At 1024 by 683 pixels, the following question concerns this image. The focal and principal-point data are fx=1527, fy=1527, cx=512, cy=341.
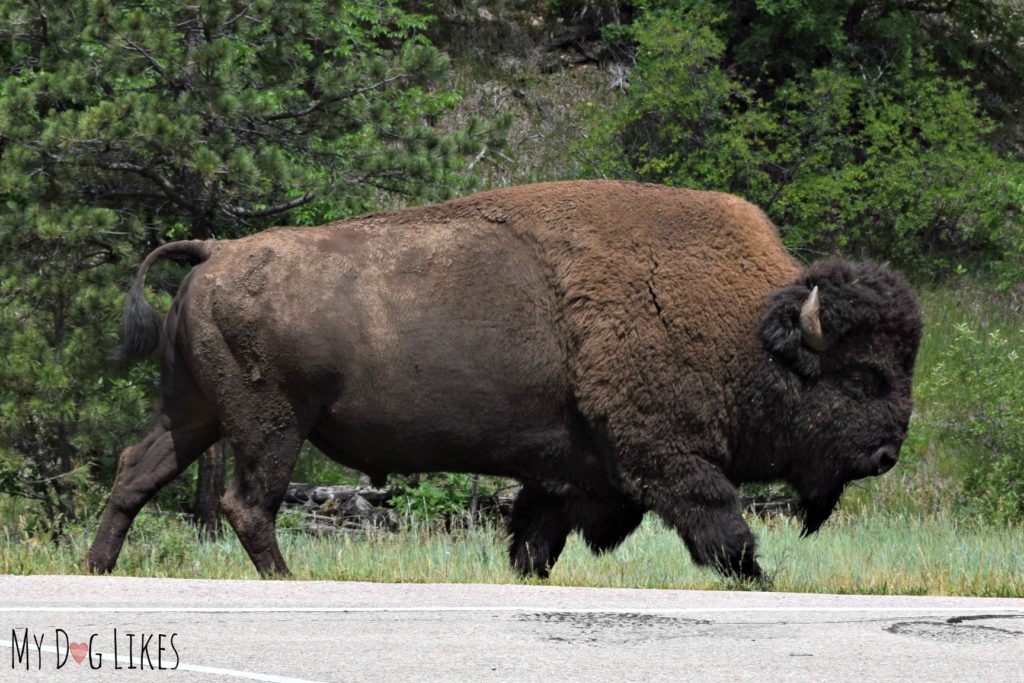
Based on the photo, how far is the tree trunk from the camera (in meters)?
11.9

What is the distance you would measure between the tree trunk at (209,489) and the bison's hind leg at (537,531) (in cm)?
371

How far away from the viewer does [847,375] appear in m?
8.48

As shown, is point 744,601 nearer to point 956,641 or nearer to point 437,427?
point 956,641

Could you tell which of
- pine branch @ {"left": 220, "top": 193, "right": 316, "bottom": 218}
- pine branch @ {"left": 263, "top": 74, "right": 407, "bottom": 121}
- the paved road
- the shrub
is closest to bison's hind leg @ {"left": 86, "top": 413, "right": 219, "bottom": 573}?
the paved road

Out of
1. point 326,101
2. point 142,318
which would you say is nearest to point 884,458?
point 142,318

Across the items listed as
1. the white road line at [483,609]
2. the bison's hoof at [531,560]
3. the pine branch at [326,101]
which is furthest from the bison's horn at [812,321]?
the pine branch at [326,101]

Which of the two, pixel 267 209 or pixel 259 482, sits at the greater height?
pixel 267 209

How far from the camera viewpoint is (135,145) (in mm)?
11023

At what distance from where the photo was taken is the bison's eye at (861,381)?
8.46 meters

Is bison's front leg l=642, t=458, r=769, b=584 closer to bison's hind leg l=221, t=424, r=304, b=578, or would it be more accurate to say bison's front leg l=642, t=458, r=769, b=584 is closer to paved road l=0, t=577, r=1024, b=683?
paved road l=0, t=577, r=1024, b=683

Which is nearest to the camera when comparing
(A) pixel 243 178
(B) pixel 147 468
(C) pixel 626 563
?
(B) pixel 147 468

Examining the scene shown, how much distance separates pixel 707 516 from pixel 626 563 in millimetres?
938

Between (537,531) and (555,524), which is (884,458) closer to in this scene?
(555,524)

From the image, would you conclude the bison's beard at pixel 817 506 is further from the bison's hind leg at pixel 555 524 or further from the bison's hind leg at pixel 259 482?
the bison's hind leg at pixel 259 482
